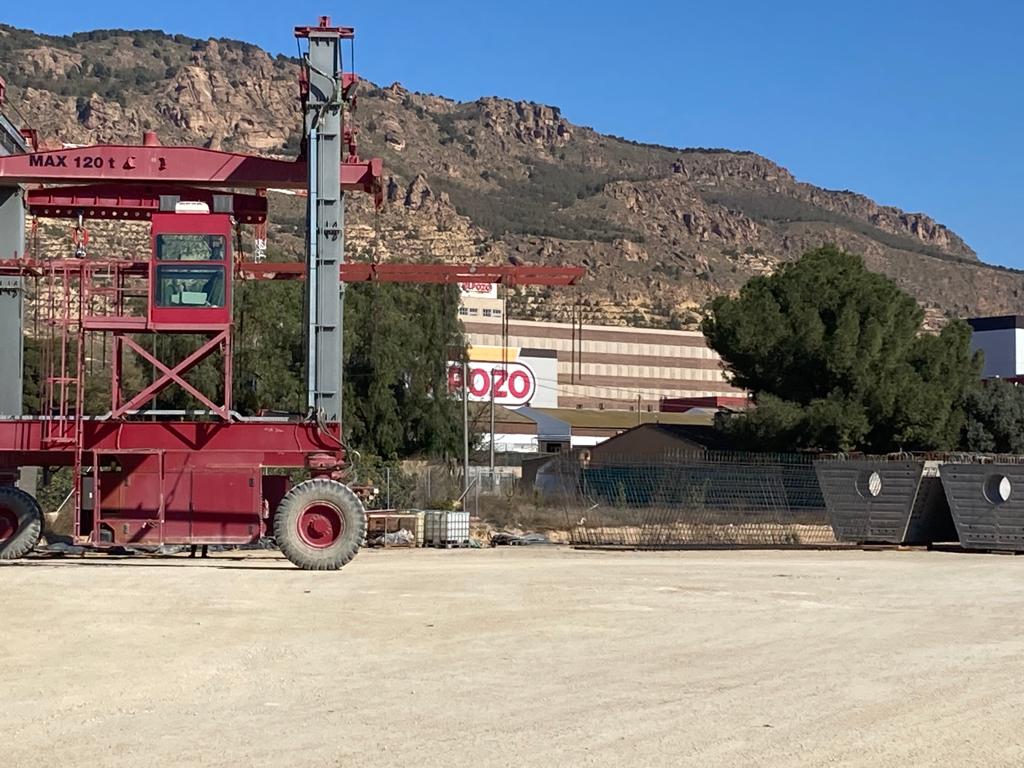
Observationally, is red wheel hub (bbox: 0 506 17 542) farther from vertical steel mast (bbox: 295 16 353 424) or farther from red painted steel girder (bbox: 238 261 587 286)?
red painted steel girder (bbox: 238 261 587 286)

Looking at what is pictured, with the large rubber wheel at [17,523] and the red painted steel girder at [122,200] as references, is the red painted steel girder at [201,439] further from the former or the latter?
the red painted steel girder at [122,200]

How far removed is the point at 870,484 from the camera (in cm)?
3369

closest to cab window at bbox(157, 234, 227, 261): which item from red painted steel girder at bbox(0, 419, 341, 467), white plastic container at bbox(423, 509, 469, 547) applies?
red painted steel girder at bbox(0, 419, 341, 467)

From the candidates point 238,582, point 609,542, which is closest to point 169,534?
point 238,582

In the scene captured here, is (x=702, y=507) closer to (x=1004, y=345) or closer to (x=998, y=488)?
(x=998, y=488)

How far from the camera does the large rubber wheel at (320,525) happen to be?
939 inches

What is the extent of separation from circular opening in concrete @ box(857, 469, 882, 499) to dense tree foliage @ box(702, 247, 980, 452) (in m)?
19.3

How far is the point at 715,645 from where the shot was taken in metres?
14.4

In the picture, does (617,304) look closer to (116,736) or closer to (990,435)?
(990,435)

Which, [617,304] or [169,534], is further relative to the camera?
[617,304]

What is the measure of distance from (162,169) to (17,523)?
23.8ft

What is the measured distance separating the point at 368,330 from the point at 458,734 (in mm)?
45433

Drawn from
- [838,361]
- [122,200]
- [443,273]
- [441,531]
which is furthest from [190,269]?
[838,361]

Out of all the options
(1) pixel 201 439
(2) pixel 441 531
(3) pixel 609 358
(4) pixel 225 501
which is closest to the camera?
(4) pixel 225 501
